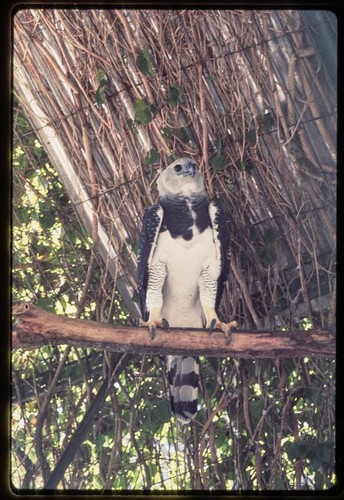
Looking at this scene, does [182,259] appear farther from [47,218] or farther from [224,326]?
[47,218]

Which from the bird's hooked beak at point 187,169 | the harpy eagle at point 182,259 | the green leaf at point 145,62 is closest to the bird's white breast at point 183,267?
the harpy eagle at point 182,259

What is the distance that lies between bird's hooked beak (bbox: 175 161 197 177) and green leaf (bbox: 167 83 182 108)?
0.43 feet

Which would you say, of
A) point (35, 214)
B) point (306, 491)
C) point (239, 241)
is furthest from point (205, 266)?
point (306, 491)

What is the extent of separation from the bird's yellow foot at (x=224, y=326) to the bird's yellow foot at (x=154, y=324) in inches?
3.3

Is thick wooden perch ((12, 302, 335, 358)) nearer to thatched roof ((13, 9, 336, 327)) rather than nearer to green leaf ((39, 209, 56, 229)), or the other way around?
thatched roof ((13, 9, 336, 327))

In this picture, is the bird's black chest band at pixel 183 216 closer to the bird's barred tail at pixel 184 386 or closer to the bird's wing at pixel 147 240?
the bird's wing at pixel 147 240

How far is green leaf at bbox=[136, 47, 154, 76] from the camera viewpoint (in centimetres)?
164

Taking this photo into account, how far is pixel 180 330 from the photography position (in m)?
1.58

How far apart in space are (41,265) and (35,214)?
105 mm

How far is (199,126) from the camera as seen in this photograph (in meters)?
1.67

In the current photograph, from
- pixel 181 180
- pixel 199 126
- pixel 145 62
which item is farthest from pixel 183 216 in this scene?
pixel 145 62

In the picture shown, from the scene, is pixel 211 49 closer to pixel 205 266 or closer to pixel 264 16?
pixel 264 16

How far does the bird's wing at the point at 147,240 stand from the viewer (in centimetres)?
162

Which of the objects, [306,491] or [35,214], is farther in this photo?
[35,214]
